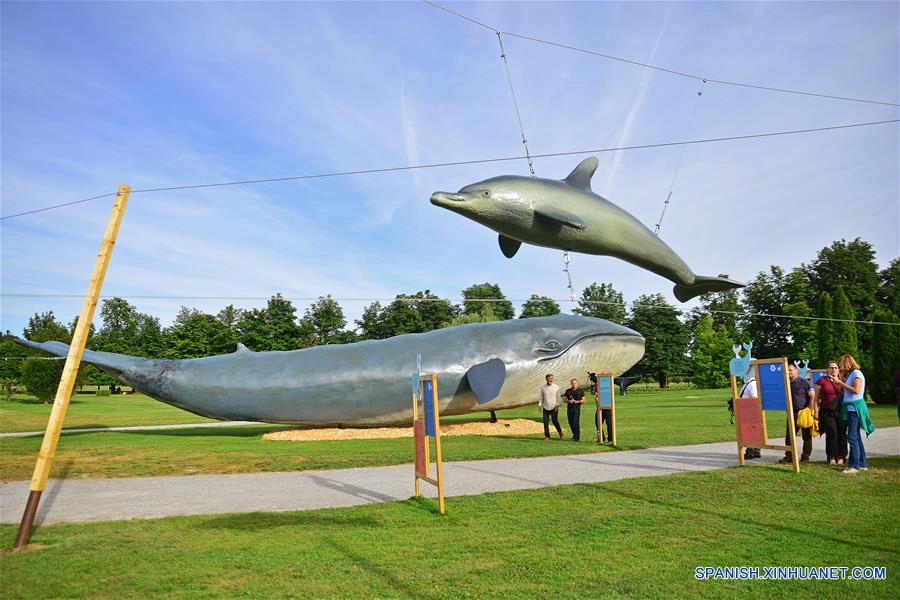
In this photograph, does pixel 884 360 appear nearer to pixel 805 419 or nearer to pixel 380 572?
pixel 805 419

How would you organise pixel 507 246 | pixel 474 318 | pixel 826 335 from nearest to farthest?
pixel 507 246 < pixel 826 335 < pixel 474 318

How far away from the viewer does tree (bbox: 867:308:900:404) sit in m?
34.0

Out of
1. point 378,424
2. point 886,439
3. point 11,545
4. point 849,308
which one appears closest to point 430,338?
point 378,424

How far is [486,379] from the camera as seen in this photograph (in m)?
18.0

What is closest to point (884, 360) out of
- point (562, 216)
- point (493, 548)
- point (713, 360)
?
point (562, 216)

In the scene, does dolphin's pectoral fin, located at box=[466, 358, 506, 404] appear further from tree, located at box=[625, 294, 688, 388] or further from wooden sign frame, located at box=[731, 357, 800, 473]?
tree, located at box=[625, 294, 688, 388]

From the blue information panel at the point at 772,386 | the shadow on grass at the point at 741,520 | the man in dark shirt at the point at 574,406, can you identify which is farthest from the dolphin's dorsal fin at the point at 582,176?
the man in dark shirt at the point at 574,406

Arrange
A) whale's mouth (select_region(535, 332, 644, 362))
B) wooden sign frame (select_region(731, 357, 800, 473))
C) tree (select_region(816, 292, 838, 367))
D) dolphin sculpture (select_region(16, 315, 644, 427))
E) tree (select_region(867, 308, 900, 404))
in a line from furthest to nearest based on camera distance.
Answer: tree (select_region(816, 292, 838, 367)) < tree (select_region(867, 308, 900, 404)) < whale's mouth (select_region(535, 332, 644, 362)) < dolphin sculpture (select_region(16, 315, 644, 427)) < wooden sign frame (select_region(731, 357, 800, 473))

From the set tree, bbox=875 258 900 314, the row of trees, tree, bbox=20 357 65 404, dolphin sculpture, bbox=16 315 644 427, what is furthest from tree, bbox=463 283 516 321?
dolphin sculpture, bbox=16 315 644 427

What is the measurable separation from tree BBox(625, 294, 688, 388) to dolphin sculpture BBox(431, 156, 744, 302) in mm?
72502

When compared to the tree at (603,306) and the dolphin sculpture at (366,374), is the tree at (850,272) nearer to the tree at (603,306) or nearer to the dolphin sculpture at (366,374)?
the tree at (603,306)

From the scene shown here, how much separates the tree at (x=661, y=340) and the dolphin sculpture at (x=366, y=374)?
199 ft

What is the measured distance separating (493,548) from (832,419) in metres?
8.27

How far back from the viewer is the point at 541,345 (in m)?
19.1
